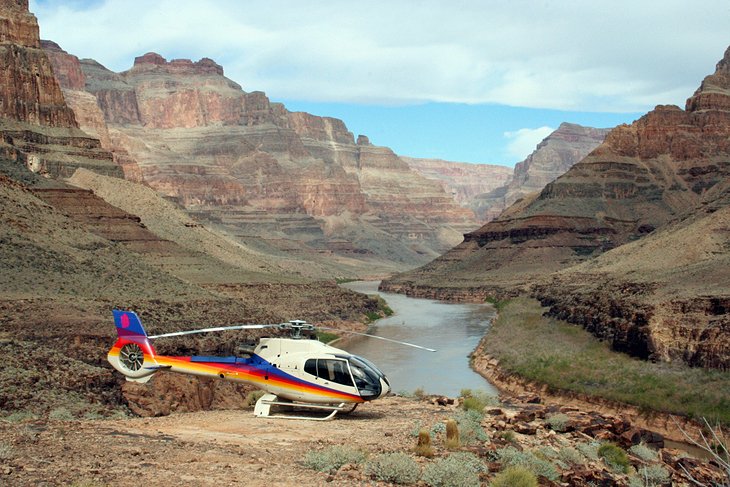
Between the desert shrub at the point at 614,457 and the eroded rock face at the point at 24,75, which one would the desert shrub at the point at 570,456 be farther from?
the eroded rock face at the point at 24,75

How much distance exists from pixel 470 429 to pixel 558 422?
3.48 m

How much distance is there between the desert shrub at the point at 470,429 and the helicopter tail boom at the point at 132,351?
766 cm

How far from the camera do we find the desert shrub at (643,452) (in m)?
24.9

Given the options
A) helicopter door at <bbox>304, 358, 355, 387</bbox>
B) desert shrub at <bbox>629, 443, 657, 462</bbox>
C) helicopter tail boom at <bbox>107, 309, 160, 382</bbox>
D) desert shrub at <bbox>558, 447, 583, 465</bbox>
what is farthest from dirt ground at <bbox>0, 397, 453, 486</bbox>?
desert shrub at <bbox>629, 443, 657, 462</bbox>

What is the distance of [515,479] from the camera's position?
19.1m

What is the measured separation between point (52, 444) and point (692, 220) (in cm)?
8677

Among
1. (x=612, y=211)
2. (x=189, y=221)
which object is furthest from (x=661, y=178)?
(x=189, y=221)

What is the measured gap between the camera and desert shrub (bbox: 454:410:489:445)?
23.1m

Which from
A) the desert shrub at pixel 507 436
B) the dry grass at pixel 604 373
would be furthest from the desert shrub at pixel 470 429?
the dry grass at pixel 604 373

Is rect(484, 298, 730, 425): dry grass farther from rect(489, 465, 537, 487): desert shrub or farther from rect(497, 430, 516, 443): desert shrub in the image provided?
rect(489, 465, 537, 487): desert shrub

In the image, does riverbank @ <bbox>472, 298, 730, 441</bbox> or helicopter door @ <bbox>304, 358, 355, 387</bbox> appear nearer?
helicopter door @ <bbox>304, 358, 355, 387</bbox>

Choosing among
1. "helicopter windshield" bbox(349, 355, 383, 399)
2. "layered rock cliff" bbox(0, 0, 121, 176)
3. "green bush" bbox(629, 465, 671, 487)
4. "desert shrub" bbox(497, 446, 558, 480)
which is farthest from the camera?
"layered rock cliff" bbox(0, 0, 121, 176)

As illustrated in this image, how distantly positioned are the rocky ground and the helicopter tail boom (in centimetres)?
158

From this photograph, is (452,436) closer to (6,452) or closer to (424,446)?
(424,446)
